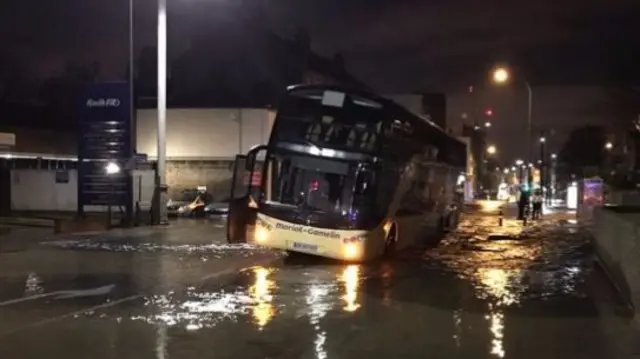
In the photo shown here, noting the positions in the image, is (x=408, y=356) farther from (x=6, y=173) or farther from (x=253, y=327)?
(x=6, y=173)

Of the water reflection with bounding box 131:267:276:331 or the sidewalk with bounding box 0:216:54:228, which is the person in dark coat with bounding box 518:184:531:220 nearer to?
the sidewalk with bounding box 0:216:54:228

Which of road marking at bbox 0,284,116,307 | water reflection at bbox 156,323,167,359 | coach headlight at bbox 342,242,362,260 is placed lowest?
road marking at bbox 0,284,116,307

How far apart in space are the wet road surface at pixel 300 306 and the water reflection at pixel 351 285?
3 cm

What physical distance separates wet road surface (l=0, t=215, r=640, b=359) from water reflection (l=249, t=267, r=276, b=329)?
0.10 feet

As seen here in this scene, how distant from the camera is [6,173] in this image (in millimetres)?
45125

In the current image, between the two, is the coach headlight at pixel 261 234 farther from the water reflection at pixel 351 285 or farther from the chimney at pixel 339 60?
the chimney at pixel 339 60

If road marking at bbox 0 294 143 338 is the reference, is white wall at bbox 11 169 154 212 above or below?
above

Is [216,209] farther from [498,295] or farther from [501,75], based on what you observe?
[498,295]

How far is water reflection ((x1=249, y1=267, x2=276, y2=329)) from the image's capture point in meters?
12.2

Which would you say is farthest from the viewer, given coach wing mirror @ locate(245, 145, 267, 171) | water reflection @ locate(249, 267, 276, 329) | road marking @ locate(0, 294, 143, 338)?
coach wing mirror @ locate(245, 145, 267, 171)

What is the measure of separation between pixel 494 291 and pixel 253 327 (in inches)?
216

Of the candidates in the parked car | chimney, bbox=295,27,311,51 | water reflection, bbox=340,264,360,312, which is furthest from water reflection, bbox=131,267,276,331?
chimney, bbox=295,27,311,51

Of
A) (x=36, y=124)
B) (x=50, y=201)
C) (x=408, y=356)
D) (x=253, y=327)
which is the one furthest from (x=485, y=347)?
(x=36, y=124)

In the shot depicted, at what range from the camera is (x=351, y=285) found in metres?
16.3
